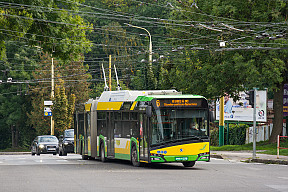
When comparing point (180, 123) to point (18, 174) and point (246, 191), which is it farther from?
point (246, 191)

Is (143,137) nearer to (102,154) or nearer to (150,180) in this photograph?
(150,180)

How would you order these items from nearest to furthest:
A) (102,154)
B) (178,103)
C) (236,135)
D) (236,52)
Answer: (178,103) < (102,154) < (236,52) < (236,135)

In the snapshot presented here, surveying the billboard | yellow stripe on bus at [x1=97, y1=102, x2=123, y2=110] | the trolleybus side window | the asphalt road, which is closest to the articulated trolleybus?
yellow stripe on bus at [x1=97, y1=102, x2=123, y2=110]

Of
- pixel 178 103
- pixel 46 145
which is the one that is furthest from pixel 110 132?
pixel 46 145

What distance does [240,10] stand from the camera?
3450 centimetres

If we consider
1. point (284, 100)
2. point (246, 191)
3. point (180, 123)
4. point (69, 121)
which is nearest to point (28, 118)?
point (69, 121)

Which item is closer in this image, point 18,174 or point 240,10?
point 18,174

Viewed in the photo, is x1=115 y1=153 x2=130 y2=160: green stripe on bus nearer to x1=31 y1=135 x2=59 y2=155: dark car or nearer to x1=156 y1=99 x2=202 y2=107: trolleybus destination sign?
x1=156 y1=99 x2=202 y2=107: trolleybus destination sign

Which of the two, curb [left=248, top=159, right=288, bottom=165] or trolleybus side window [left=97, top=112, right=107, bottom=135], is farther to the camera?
trolleybus side window [left=97, top=112, right=107, bottom=135]

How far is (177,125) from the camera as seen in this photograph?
2256 cm

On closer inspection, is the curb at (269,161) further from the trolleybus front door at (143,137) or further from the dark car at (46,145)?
the dark car at (46,145)

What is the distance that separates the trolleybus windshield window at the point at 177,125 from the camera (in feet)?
73.8

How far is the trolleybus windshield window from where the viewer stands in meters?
22.5

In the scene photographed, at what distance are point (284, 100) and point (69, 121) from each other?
28.6m
